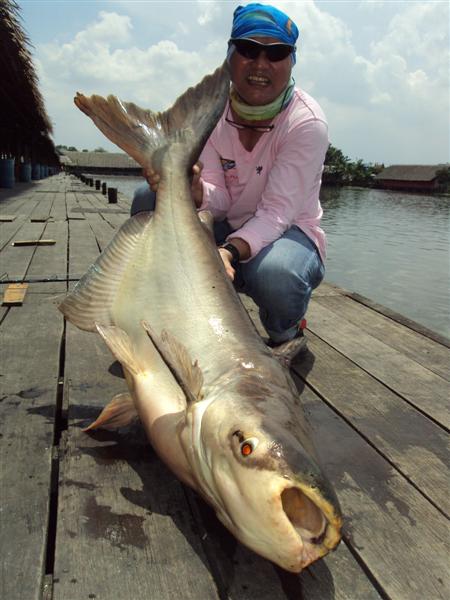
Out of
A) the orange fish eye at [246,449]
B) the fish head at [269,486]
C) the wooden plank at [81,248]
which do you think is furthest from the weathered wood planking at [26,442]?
the wooden plank at [81,248]

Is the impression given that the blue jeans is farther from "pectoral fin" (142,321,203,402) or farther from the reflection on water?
the reflection on water

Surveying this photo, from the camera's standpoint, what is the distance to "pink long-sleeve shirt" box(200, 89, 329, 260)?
10.5ft

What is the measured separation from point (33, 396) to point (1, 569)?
1107 millimetres

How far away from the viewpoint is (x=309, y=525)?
138 centimetres

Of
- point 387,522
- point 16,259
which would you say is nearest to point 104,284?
point 387,522

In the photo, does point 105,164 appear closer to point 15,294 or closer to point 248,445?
point 15,294

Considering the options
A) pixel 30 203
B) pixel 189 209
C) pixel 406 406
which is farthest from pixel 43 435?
pixel 30 203

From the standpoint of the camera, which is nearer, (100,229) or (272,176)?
(272,176)

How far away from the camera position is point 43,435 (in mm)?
2172

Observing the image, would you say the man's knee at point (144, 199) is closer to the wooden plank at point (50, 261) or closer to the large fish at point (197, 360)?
the large fish at point (197, 360)

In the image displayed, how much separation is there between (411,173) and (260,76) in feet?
284

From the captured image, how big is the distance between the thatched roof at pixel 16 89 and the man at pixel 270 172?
37.9 ft

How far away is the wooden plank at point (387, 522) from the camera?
5.24 feet

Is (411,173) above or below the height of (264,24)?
above
